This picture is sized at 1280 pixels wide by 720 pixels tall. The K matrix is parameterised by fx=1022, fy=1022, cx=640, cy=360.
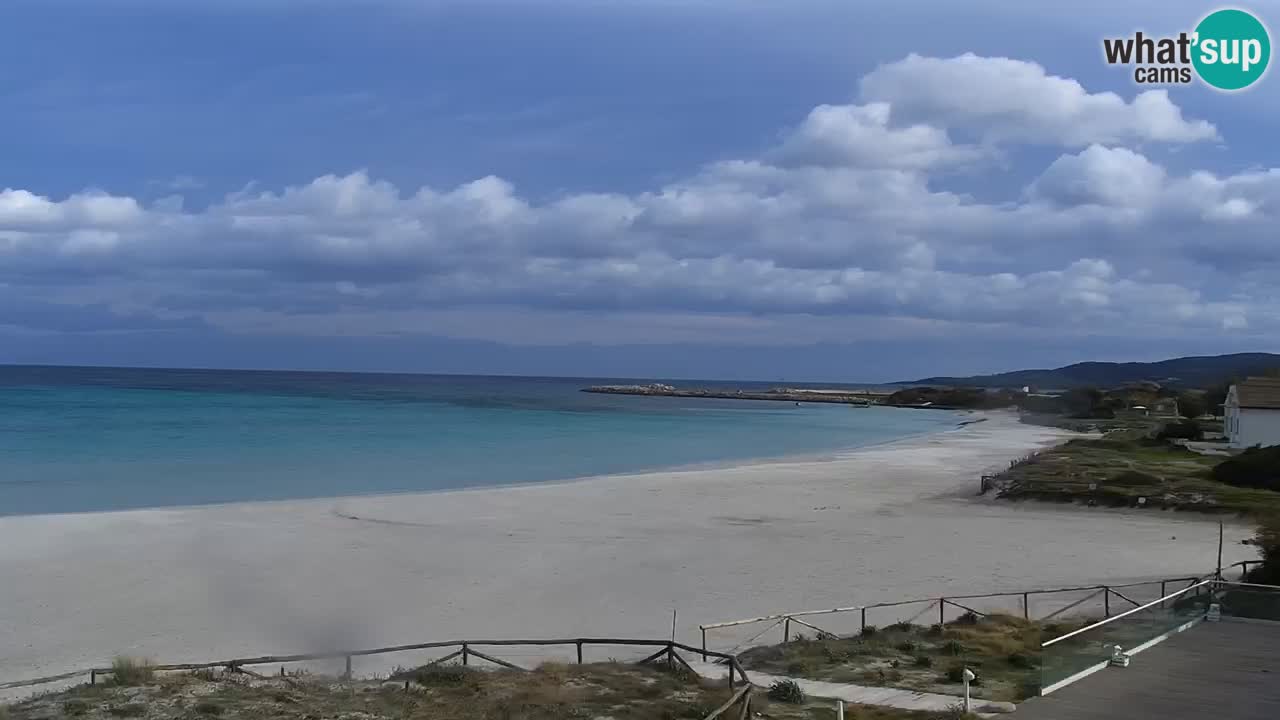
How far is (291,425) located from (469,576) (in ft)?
193

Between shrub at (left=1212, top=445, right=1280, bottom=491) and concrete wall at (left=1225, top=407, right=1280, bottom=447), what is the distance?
1035cm

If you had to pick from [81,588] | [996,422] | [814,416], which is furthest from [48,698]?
[814,416]

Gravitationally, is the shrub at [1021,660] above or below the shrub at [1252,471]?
below

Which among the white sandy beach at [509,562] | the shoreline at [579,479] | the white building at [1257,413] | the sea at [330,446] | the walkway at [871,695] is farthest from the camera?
the white building at [1257,413]

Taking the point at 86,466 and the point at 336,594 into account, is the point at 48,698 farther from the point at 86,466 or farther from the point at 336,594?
the point at 86,466

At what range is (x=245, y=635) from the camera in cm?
1555

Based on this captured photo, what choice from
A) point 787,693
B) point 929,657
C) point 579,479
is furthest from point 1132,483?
point 787,693

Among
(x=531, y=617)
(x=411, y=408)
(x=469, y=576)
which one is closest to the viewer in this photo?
(x=531, y=617)

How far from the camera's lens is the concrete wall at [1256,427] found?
151ft

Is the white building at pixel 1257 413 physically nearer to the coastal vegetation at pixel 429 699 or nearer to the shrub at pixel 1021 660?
the shrub at pixel 1021 660

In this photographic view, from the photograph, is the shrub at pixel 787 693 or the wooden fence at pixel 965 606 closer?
the shrub at pixel 787 693

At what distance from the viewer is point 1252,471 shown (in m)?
35.2

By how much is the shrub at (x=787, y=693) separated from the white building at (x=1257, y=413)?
43.0 meters

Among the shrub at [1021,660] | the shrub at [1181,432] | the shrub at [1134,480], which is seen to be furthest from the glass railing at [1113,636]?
the shrub at [1181,432]
